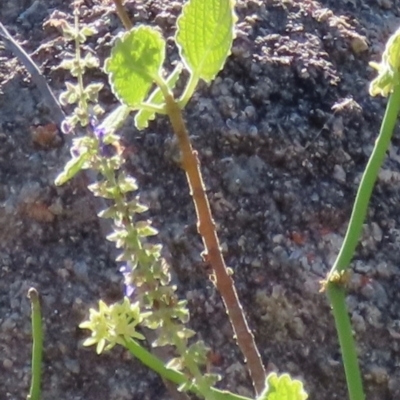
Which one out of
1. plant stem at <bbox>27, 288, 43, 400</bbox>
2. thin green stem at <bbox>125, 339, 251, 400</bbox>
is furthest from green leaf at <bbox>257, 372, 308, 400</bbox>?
plant stem at <bbox>27, 288, 43, 400</bbox>

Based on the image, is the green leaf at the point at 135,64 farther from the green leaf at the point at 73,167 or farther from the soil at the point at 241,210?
the soil at the point at 241,210

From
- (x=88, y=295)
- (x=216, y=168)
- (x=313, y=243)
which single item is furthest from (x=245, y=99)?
(x=88, y=295)

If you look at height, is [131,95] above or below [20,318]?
above

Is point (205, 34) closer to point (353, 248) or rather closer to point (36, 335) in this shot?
point (353, 248)

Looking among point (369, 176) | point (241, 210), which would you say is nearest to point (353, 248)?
point (369, 176)

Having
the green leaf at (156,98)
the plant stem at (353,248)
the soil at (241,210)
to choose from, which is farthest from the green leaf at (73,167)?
the soil at (241,210)

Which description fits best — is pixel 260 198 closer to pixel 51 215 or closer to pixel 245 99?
pixel 245 99

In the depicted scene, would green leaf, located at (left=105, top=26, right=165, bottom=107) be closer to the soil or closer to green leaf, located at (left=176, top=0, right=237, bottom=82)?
green leaf, located at (left=176, top=0, right=237, bottom=82)
